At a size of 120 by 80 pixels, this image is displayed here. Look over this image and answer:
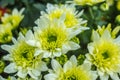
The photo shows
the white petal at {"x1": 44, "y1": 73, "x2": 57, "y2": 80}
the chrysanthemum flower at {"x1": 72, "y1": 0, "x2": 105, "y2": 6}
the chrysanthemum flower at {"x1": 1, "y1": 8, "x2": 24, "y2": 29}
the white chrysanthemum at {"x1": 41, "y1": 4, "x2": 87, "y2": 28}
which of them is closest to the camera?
the white petal at {"x1": 44, "y1": 73, "x2": 57, "y2": 80}

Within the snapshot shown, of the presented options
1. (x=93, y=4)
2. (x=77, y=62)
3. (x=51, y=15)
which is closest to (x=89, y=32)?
(x=93, y=4)

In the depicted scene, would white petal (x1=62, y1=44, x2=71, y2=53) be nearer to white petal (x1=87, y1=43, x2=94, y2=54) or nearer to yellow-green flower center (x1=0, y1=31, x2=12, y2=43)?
white petal (x1=87, y1=43, x2=94, y2=54)

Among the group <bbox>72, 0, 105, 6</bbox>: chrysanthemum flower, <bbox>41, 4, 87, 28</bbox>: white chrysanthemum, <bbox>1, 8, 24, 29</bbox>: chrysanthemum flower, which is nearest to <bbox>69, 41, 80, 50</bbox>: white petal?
<bbox>41, 4, 87, 28</bbox>: white chrysanthemum

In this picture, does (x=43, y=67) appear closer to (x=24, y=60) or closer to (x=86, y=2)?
(x=24, y=60)

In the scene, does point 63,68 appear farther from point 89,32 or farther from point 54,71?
point 89,32

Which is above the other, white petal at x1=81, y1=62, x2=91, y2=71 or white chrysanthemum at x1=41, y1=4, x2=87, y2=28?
white chrysanthemum at x1=41, y1=4, x2=87, y2=28

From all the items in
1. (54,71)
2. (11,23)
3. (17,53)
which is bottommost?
(54,71)

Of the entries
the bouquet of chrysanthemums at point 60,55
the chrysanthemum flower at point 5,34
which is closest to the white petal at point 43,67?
the bouquet of chrysanthemums at point 60,55
